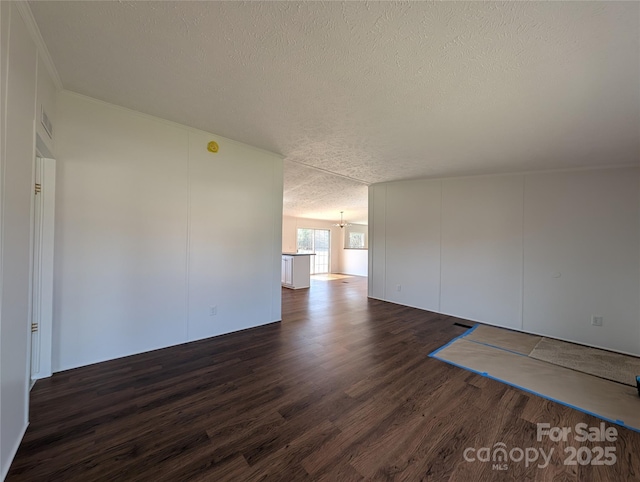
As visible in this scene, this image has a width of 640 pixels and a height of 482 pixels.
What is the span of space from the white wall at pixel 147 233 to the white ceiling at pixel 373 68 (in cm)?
36

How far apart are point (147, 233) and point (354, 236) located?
32.6 ft

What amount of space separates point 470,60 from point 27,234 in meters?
3.04

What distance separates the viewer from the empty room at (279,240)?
139cm

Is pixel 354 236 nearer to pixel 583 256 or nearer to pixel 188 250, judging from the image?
pixel 583 256

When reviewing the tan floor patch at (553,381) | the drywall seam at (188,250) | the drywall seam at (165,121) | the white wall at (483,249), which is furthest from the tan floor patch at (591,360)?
the drywall seam at (165,121)

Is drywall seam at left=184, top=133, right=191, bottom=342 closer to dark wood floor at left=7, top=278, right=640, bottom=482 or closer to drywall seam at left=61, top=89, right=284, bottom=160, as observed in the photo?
drywall seam at left=61, top=89, right=284, bottom=160

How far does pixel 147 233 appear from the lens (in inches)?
104

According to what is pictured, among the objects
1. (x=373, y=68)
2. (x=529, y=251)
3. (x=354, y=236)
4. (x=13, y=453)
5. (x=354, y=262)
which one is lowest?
(x=13, y=453)

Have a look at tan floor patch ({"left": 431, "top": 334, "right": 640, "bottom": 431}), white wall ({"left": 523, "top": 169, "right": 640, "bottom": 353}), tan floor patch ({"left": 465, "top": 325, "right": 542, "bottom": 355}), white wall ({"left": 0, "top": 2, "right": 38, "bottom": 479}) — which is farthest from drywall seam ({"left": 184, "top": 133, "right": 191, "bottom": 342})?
white wall ({"left": 523, "top": 169, "right": 640, "bottom": 353})

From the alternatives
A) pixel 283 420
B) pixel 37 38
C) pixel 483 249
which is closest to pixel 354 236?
pixel 483 249

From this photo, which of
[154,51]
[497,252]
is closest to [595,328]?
[497,252]

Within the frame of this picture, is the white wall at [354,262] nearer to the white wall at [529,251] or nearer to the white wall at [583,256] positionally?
the white wall at [529,251]

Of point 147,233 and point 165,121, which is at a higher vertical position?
point 165,121

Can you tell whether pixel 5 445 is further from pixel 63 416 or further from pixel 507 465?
pixel 507 465
